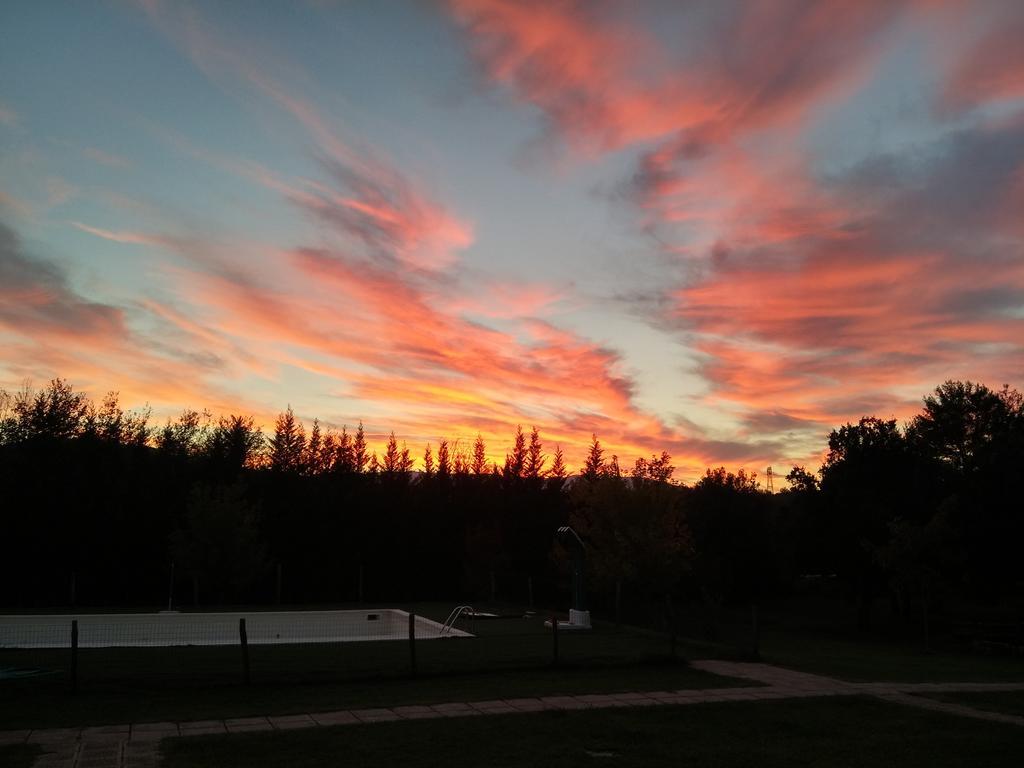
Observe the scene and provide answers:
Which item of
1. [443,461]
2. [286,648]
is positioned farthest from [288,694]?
[443,461]

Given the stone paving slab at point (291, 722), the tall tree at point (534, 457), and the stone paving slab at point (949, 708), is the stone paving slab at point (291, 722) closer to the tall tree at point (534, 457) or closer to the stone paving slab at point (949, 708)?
the stone paving slab at point (949, 708)

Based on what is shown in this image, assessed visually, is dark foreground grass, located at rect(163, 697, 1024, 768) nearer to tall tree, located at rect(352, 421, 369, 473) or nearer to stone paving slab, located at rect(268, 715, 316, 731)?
stone paving slab, located at rect(268, 715, 316, 731)

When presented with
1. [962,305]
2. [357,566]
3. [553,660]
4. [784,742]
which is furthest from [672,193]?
[357,566]

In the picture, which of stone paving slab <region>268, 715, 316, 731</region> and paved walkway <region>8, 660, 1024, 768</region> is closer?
paved walkway <region>8, 660, 1024, 768</region>

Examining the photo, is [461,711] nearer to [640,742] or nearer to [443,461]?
[640,742]

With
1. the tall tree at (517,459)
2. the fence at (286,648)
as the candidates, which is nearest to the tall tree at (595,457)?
the tall tree at (517,459)

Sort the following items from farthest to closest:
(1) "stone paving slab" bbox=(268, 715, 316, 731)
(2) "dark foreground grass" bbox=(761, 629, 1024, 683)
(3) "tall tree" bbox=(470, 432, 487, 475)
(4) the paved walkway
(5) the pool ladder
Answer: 1. (3) "tall tree" bbox=(470, 432, 487, 475)
2. (5) the pool ladder
3. (2) "dark foreground grass" bbox=(761, 629, 1024, 683)
4. (1) "stone paving slab" bbox=(268, 715, 316, 731)
5. (4) the paved walkway

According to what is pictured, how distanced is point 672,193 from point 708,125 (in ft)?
6.52

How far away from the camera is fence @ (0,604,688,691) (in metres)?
11.0

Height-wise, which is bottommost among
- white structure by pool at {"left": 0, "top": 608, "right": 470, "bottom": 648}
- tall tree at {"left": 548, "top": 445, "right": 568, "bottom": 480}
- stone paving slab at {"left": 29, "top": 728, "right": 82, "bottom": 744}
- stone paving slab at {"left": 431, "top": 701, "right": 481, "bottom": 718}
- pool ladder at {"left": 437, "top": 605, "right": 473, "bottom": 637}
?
white structure by pool at {"left": 0, "top": 608, "right": 470, "bottom": 648}

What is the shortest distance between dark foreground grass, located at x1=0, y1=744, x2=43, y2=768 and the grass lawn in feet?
34.9

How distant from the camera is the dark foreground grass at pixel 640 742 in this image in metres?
6.77

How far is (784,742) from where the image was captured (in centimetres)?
771

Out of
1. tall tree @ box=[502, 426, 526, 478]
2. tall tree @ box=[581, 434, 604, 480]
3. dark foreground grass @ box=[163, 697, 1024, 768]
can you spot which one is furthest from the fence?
tall tree @ box=[581, 434, 604, 480]
